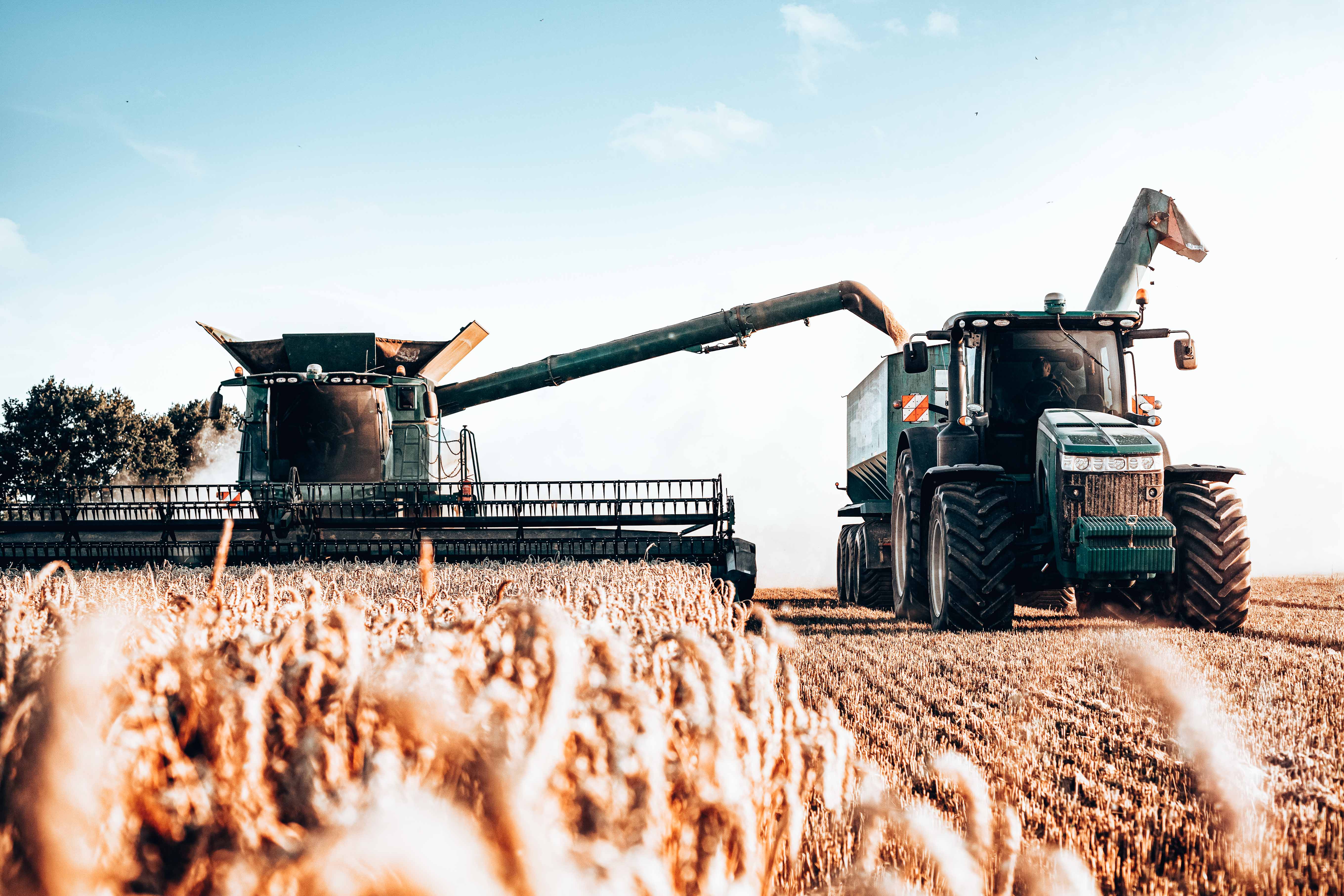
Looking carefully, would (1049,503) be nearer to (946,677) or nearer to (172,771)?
(946,677)

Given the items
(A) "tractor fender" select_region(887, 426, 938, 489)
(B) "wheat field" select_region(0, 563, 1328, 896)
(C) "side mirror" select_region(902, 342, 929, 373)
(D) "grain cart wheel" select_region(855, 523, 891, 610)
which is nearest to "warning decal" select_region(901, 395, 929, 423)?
(A) "tractor fender" select_region(887, 426, 938, 489)

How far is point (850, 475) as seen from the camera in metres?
13.9

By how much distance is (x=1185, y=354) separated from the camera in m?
Answer: 7.64

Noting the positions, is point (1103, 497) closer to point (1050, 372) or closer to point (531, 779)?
point (1050, 372)

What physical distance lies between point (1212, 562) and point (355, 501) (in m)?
8.66

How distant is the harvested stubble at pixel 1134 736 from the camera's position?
101 inches

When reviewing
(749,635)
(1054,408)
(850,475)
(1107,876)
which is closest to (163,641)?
(749,635)

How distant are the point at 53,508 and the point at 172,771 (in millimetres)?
11074

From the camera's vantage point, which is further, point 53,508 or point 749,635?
point 53,508

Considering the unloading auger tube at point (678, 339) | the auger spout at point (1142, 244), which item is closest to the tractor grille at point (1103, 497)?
the auger spout at point (1142, 244)

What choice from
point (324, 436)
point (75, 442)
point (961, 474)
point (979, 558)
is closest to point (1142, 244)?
point (961, 474)

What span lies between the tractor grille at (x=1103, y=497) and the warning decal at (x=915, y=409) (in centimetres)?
354

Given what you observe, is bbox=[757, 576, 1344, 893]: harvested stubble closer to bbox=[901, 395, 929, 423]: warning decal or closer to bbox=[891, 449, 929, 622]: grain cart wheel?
bbox=[891, 449, 929, 622]: grain cart wheel

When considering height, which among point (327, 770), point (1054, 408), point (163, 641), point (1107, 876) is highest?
point (1054, 408)
